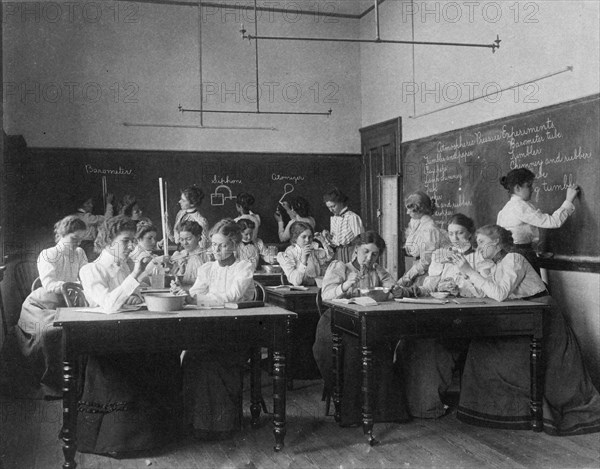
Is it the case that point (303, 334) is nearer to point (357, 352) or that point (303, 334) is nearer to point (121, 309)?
point (357, 352)

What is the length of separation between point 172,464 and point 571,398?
249cm

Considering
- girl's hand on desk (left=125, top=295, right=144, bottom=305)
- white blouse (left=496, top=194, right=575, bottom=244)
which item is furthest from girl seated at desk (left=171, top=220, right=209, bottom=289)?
white blouse (left=496, top=194, right=575, bottom=244)

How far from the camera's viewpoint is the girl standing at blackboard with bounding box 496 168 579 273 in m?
5.34

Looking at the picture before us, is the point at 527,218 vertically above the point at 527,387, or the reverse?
the point at 527,218

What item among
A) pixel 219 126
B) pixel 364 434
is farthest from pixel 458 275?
pixel 219 126

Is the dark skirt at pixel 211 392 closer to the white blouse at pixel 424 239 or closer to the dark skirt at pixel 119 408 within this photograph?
the dark skirt at pixel 119 408

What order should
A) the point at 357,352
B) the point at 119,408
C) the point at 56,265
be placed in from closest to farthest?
the point at 119,408
the point at 357,352
the point at 56,265

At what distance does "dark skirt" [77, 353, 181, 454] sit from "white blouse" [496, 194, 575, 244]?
3.19 metres

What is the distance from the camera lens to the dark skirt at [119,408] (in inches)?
147

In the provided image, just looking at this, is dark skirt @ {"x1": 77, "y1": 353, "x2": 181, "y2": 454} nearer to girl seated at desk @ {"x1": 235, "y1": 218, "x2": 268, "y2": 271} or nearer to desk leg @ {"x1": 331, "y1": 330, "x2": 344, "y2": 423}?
desk leg @ {"x1": 331, "y1": 330, "x2": 344, "y2": 423}

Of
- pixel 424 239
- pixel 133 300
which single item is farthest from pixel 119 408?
pixel 424 239

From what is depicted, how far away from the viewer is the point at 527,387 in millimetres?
4332

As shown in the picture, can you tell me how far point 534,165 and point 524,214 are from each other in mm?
643

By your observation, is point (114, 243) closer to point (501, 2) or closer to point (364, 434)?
point (364, 434)
